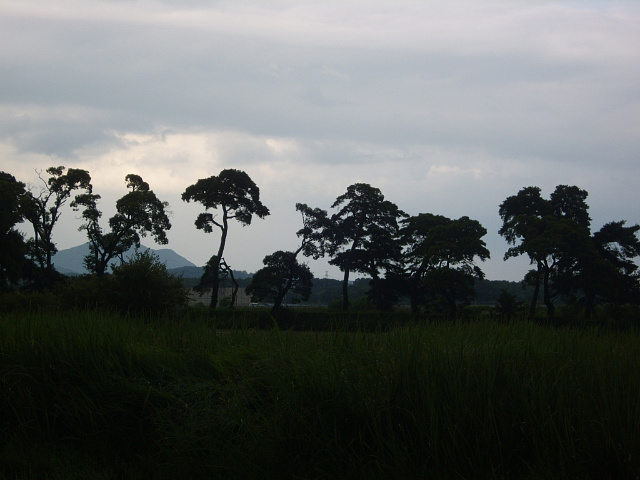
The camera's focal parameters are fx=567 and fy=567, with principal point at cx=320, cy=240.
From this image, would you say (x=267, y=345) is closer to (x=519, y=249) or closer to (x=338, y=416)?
(x=338, y=416)

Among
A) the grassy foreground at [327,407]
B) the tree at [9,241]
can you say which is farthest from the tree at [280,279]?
the grassy foreground at [327,407]

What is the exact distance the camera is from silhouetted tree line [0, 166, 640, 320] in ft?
121

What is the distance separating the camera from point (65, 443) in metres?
6.07

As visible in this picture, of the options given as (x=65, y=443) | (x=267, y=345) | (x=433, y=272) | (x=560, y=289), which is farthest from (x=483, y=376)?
(x=560, y=289)

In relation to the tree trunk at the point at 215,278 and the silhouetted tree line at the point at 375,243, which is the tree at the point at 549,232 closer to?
the silhouetted tree line at the point at 375,243

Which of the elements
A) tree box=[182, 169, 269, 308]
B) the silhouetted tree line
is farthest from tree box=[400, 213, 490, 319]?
tree box=[182, 169, 269, 308]

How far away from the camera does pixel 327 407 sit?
5.37m

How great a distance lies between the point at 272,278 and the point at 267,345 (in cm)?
3097

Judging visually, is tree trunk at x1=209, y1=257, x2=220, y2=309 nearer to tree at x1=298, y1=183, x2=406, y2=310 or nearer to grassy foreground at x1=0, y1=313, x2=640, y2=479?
tree at x1=298, y1=183, x2=406, y2=310

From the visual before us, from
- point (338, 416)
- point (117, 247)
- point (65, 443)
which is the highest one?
point (117, 247)

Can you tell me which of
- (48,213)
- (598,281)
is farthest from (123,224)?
(598,281)

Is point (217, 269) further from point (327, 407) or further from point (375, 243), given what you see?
point (327, 407)

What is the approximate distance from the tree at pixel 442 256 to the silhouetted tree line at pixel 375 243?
7cm

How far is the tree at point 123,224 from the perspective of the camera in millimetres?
43938
